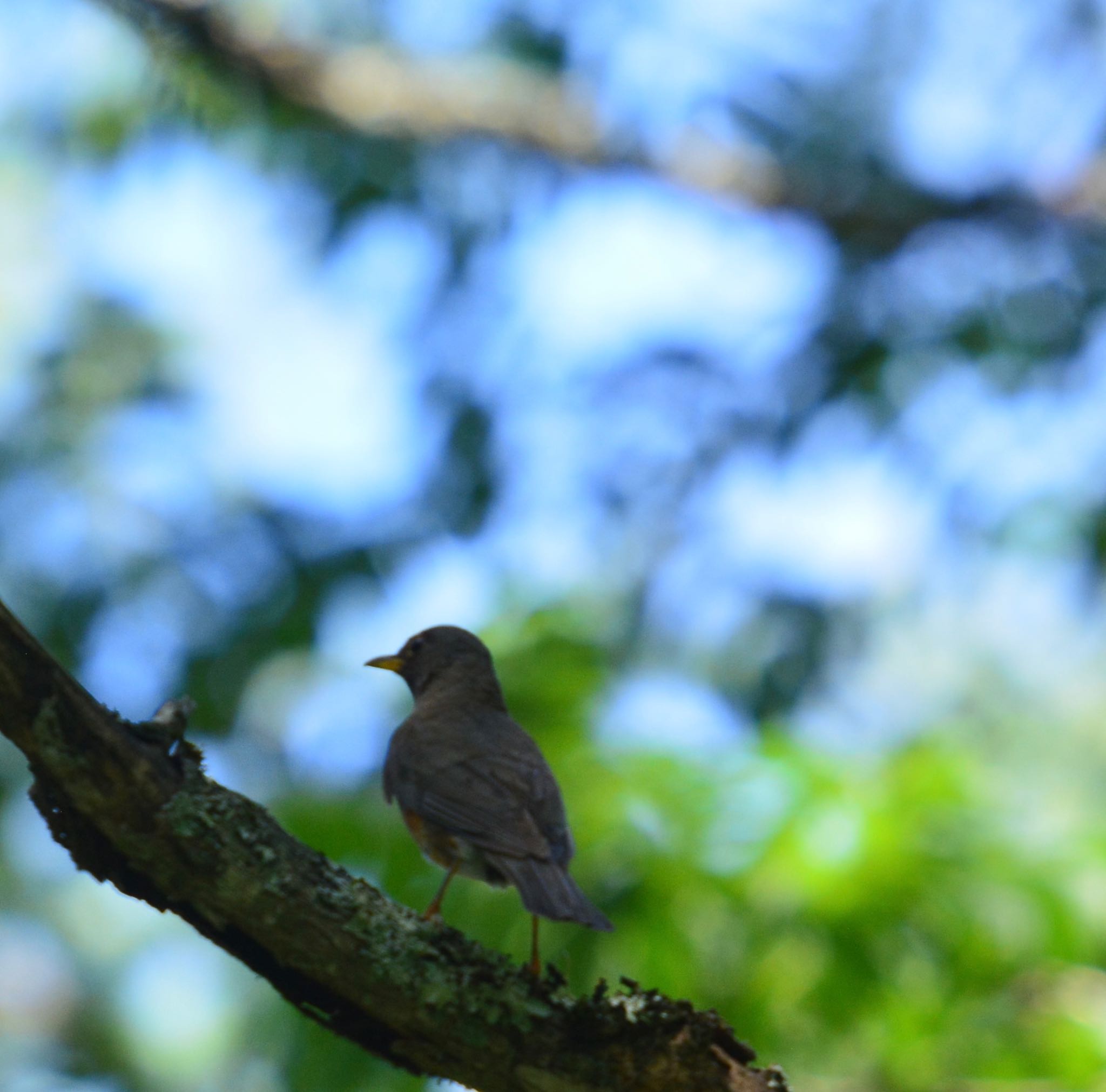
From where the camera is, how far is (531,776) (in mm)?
3670

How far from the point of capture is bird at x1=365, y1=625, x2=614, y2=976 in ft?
10.5

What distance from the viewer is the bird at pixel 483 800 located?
3.21m

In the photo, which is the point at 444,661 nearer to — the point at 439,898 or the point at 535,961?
the point at 439,898

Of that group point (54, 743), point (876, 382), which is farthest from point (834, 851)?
point (876, 382)

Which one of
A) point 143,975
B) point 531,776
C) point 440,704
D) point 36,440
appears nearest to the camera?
point 531,776

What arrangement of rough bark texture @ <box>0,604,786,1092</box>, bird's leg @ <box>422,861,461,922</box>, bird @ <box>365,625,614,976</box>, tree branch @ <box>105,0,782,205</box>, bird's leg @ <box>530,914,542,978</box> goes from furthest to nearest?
tree branch @ <box>105,0,782,205</box>, bird's leg @ <box>422,861,461,922</box>, bird @ <box>365,625,614,976</box>, bird's leg @ <box>530,914,542,978</box>, rough bark texture @ <box>0,604,786,1092</box>

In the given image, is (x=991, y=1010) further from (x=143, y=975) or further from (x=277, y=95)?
(x=143, y=975)

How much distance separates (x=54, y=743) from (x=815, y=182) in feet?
21.4

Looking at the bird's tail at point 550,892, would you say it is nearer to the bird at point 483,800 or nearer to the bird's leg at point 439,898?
the bird at point 483,800

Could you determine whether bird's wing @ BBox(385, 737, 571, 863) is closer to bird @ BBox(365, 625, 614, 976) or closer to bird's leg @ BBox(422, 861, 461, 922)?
bird @ BBox(365, 625, 614, 976)

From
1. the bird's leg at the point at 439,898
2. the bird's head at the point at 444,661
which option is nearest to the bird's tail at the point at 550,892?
the bird's leg at the point at 439,898

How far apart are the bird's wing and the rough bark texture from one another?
55 cm

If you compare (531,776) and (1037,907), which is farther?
(1037,907)

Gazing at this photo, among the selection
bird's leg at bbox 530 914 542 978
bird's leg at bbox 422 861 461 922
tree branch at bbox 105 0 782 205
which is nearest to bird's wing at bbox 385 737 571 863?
bird's leg at bbox 422 861 461 922
